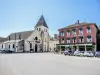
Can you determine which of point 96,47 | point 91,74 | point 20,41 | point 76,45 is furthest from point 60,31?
point 91,74

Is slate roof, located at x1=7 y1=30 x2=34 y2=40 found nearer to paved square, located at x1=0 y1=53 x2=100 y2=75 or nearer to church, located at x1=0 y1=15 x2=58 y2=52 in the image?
church, located at x1=0 y1=15 x2=58 y2=52

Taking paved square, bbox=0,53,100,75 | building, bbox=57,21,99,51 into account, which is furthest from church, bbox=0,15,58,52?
paved square, bbox=0,53,100,75

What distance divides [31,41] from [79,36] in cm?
2676

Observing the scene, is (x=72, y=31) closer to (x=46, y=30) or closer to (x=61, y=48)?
(x=61, y=48)

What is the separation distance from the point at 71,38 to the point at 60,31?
5.45 m

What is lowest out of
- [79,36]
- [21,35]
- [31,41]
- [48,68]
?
[48,68]

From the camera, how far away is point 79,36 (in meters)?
46.0

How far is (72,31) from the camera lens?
A: 48094 mm

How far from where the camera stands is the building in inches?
1714

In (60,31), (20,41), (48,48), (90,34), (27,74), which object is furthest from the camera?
(48,48)

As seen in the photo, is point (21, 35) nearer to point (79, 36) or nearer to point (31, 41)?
point (31, 41)

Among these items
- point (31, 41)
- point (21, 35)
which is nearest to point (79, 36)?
point (31, 41)

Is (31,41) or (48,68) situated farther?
(31,41)

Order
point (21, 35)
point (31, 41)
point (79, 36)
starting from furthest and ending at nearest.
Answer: point (21, 35) → point (31, 41) → point (79, 36)
